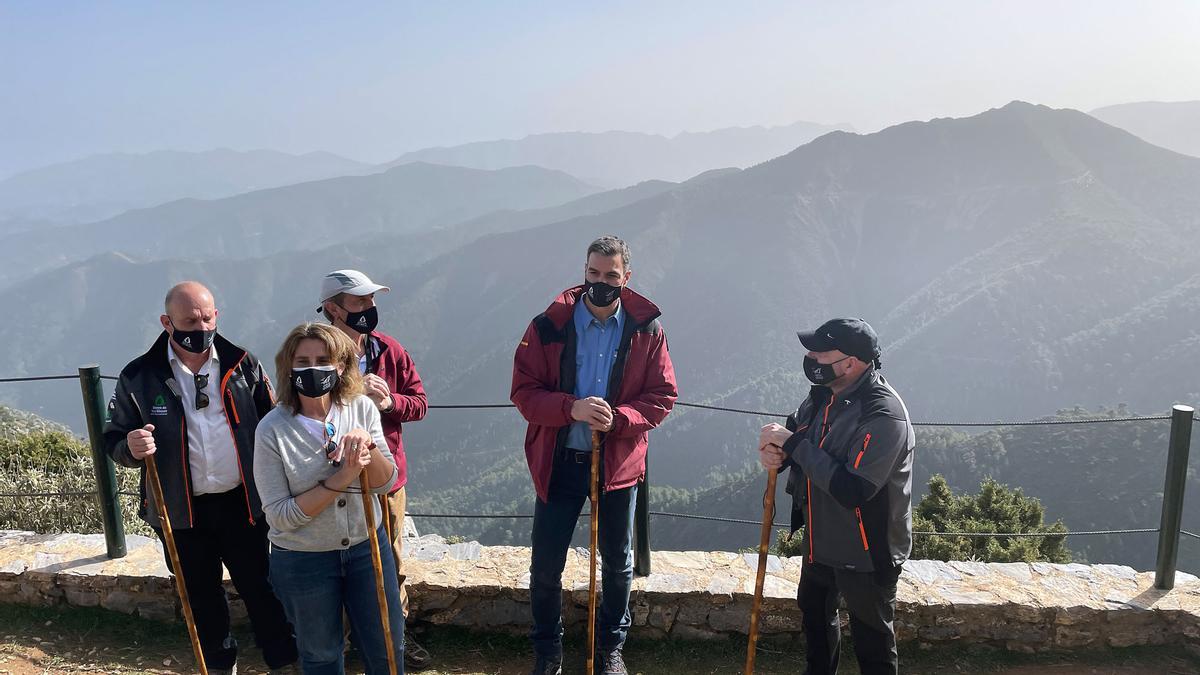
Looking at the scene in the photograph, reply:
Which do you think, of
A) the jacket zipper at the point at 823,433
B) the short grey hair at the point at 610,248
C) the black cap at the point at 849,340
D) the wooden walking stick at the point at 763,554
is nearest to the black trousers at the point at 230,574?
the short grey hair at the point at 610,248

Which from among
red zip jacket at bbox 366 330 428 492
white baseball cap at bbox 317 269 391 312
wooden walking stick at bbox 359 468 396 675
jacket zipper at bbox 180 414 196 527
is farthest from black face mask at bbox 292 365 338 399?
jacket zipper at bbox 180 414 196 527

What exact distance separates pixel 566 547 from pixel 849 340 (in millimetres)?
1665

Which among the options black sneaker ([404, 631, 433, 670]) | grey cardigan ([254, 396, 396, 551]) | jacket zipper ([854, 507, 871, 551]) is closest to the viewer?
grey cardigan ([254, 396, 396, 551])

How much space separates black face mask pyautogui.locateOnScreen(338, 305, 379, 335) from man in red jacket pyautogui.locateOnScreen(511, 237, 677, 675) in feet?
2.29

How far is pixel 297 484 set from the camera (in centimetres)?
281

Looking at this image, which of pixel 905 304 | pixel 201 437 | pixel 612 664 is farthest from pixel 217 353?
pixel 905 304

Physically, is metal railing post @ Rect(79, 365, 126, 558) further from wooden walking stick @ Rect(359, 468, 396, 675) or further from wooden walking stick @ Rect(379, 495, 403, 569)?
wooden walking stick @ Rect(359, 468, 396, 675)

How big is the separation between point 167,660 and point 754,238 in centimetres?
18605

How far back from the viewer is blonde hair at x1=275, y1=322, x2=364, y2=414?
284cm

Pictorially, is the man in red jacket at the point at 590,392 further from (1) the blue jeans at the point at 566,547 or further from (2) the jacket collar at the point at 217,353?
(2) the jacket collar at the point at 217,353

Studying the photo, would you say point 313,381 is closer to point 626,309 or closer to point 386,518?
point 386,518

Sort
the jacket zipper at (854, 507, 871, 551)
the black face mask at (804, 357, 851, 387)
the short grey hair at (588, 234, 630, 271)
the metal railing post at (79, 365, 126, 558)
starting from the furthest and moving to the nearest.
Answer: the metal railing post at (79, 365, 126, 558) → the short grey hair at (588, 234, 630, 271) → the black face mask at (804, 357, 851, 387) → the jacket zipper at (854, 507, 871, 551)

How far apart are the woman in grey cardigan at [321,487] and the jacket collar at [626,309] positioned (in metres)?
1.01

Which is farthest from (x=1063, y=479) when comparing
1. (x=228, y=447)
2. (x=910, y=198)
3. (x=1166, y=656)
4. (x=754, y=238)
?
(x=910, y=198)
